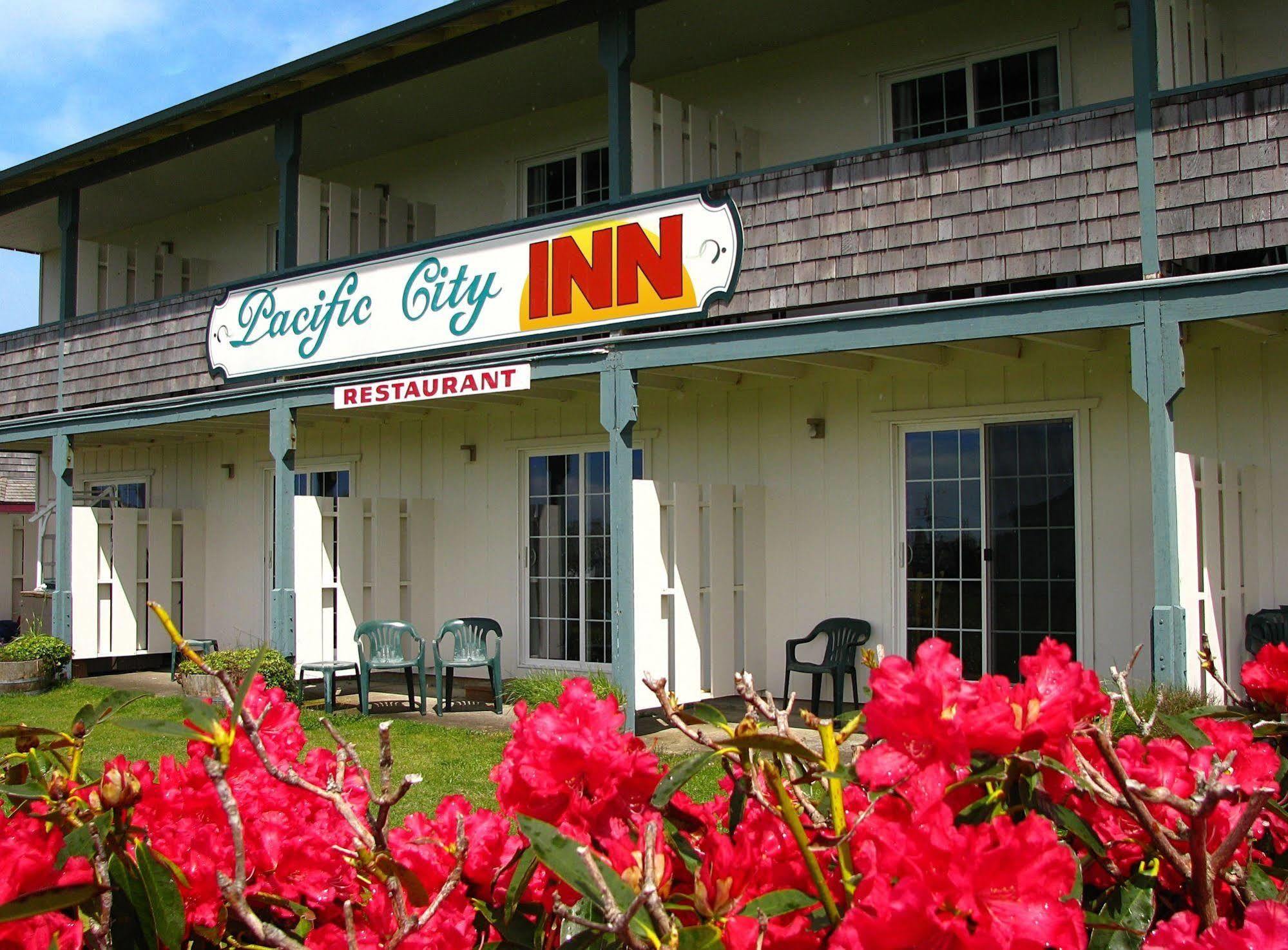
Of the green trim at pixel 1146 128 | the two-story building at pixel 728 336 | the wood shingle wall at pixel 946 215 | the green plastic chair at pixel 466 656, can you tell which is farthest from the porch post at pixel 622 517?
the green trim at pixel 1146 128

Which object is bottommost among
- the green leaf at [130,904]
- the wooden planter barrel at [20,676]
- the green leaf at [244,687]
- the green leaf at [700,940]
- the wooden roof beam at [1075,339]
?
the wooden planter barrel at [20,676]

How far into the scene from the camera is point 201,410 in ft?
39.8

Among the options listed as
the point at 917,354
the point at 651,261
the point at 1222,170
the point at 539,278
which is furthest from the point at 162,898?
the point at 539,278

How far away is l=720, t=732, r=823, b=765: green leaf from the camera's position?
1.11m

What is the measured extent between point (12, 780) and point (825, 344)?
693cm

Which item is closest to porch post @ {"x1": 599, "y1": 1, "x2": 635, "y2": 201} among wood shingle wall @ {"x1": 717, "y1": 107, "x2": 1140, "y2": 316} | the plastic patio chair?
wood shingle wall @ {"x1": 717, "y1": 107, "x2": 1140, "y2": 316}

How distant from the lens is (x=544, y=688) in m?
9.92

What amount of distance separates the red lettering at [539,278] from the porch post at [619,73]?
0.77 meters

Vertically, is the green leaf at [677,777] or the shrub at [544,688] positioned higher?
the green leaf at [677,777]

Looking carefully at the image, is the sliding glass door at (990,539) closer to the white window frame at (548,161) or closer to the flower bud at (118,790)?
the white window frame at (548,161)

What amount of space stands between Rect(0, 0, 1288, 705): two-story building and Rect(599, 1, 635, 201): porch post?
0.10 ft

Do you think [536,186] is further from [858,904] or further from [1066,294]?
[858,904]

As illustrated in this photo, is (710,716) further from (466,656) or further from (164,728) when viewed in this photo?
(466,656)

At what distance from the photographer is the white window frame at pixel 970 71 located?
9078 mm
